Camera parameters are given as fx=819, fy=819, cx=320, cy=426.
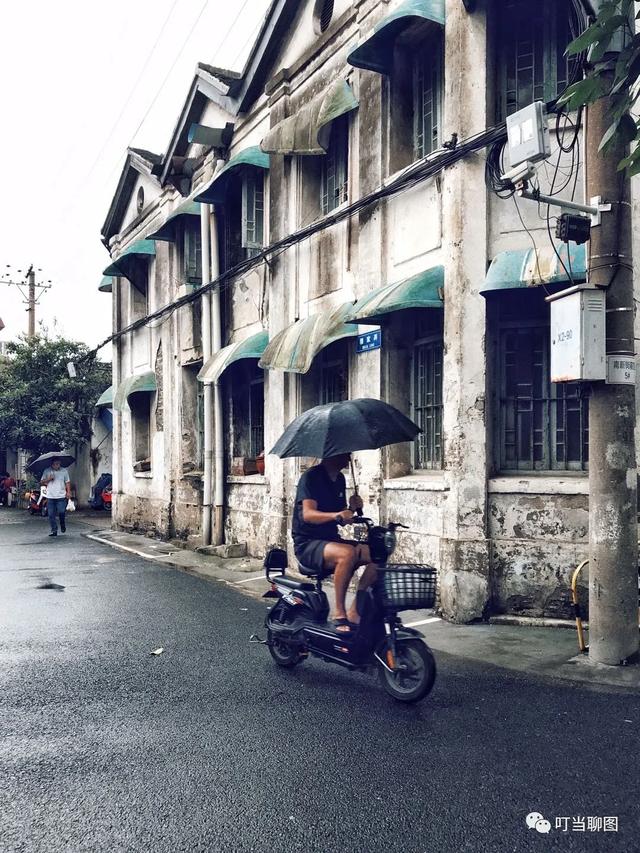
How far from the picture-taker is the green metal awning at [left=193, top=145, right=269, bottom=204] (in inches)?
532

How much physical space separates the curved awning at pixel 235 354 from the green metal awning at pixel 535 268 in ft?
19.2

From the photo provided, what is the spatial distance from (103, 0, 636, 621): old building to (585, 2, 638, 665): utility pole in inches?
18.4

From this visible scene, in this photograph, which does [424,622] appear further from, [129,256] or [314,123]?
[129,256]

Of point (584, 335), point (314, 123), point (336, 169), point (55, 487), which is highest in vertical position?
point (314, 123)

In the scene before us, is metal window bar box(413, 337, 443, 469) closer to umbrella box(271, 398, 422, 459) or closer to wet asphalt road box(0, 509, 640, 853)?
umbrella box(271, 398, 422, 459)

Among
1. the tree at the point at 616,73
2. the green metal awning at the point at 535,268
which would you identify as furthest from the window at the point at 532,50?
the tree at the point at 616,73

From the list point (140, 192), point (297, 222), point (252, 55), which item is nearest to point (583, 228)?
point (297, 222)

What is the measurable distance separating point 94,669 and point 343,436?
2900 mm

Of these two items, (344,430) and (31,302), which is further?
(31,302)

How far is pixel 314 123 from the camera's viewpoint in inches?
456

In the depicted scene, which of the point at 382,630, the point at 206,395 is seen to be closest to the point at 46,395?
the point at 206,395

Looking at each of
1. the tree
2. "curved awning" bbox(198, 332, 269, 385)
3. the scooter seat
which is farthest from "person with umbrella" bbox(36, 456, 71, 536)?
the tree

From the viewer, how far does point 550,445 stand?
895 centimetres

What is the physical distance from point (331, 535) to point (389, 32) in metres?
6.46
